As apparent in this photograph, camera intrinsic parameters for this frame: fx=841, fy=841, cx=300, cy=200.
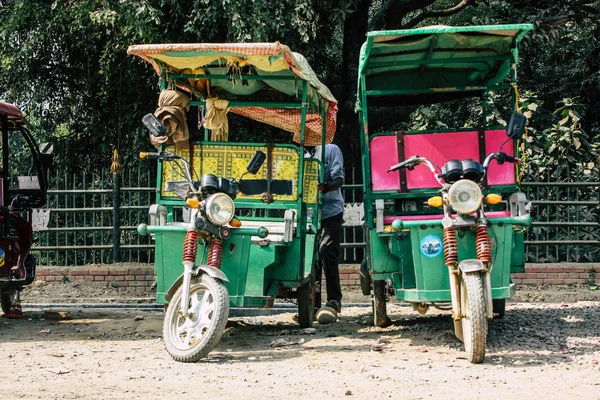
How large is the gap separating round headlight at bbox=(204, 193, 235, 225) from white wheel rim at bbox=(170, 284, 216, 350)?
0.54 m

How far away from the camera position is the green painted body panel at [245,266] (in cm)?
669

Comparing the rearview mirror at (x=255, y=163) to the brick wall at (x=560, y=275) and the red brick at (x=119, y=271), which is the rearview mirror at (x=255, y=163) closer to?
the red brick at (x=119, y=271)

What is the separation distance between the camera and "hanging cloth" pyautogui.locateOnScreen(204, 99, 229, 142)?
7.90m

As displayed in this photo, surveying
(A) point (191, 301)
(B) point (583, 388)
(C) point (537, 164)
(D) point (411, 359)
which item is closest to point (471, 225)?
(D) point (411, 359)

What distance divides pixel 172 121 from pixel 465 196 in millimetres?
2748

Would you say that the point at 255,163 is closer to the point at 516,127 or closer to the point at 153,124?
the point at 153,124

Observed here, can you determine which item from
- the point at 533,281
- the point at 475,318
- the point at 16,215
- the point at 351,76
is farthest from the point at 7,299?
the point at 351,76

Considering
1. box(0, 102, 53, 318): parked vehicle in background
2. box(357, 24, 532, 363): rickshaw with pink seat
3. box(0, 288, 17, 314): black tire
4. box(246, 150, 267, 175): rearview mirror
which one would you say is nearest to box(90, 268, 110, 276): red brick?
box(0, 102, 53, 318): parked vehicle in background

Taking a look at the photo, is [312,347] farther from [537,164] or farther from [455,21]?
[455,21]

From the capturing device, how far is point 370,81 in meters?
8.52

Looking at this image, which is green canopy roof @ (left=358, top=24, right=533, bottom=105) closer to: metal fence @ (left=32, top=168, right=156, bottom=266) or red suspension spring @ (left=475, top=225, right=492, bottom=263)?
red suspension spring @ (left=475, top=225, right=492, bottom=263)

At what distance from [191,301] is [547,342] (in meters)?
2.81

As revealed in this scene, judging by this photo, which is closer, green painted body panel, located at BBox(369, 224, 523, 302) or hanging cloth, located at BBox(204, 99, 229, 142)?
green painted body panel, located at BBox(369, 224, 523, 302)

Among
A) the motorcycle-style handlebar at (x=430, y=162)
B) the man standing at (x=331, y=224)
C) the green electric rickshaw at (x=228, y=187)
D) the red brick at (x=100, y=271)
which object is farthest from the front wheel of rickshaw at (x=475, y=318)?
the red brick at (x=100, y=271)
